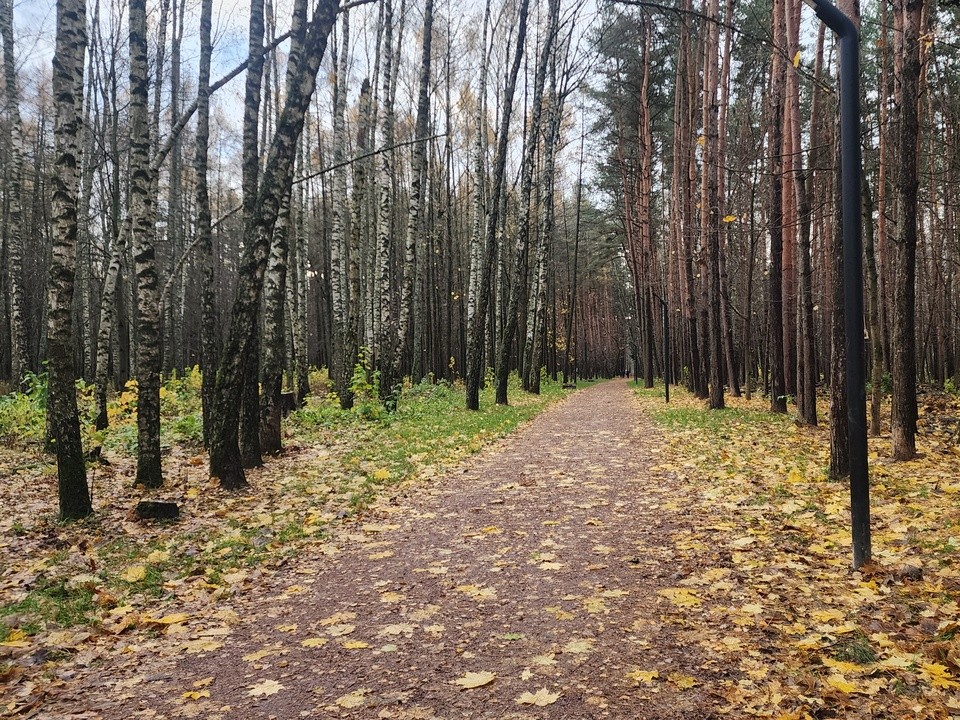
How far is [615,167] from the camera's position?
1169 inches

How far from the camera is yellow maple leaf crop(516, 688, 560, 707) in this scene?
113 inches

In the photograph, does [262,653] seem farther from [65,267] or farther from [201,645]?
[65,267]

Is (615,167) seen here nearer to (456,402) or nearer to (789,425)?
(456,402)

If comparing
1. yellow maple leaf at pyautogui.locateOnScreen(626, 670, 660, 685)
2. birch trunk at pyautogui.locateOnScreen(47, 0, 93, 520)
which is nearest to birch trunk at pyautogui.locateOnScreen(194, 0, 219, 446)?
birch trunk at pyautogui.locateOnScreen(47, 0, 93, 520)

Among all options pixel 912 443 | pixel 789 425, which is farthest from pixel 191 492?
pixel 789 425

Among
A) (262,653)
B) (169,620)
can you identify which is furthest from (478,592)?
(169,620)

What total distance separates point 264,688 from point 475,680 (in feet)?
3.61

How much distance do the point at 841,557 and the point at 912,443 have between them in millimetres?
4279

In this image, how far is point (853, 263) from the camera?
4.26 metres

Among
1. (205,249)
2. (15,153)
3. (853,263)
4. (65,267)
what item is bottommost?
(853,263)

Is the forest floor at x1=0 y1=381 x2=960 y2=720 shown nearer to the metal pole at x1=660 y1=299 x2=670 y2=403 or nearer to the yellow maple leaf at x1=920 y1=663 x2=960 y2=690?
the yellow maple leaf at x1=920 y1=663 x2=960 y2=690

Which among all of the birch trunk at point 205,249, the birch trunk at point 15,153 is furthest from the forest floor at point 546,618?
the birch trunk at point 15,153

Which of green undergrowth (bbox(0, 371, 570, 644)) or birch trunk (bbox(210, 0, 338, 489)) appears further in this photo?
birch trunk (bbox(210, 0, 338, 489))

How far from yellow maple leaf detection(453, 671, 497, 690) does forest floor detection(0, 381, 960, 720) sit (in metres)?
0.01
